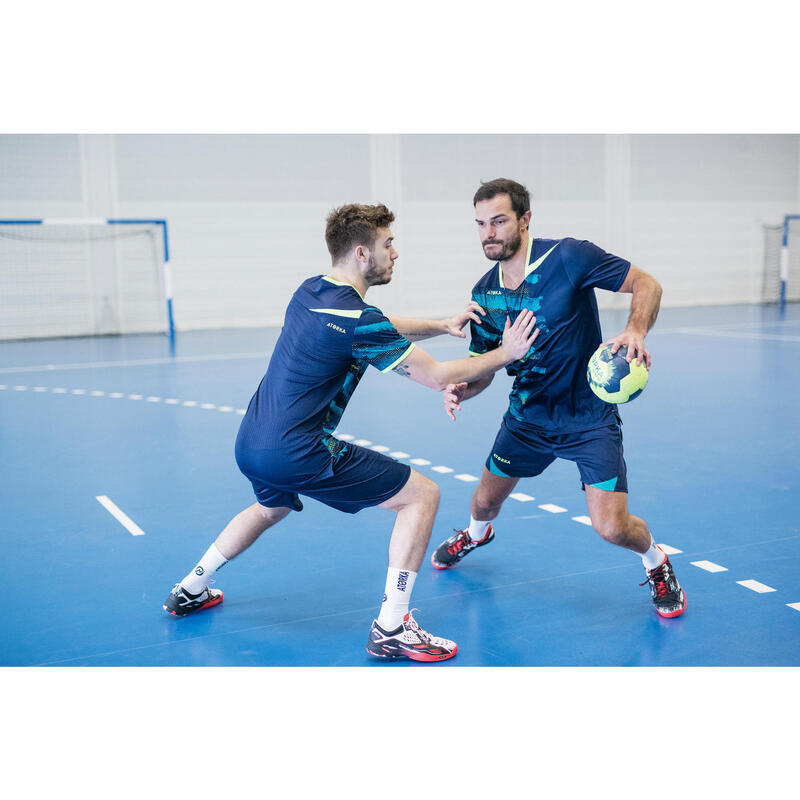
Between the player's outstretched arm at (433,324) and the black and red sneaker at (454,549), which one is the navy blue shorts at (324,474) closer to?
the player's outstretched arm at (433,324)

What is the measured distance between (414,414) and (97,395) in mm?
4134

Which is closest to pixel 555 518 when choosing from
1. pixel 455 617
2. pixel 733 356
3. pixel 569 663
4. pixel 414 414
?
pixel 455 617

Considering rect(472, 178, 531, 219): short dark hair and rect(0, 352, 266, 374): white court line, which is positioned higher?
rect(472, 178, 531, 219): short dark hair

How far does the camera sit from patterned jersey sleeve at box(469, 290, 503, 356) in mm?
4664

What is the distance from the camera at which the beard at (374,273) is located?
12.9 feet

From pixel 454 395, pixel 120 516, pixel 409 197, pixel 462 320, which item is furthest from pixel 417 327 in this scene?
pixel 409 197

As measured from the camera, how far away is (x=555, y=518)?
5.94 meters

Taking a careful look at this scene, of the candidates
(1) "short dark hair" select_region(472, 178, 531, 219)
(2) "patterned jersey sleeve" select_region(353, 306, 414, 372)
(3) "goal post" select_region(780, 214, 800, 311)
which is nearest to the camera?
(2) "patterned jersey sleeve" select_region(353, 306, 414, 372)

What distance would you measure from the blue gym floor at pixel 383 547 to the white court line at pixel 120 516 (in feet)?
0.18

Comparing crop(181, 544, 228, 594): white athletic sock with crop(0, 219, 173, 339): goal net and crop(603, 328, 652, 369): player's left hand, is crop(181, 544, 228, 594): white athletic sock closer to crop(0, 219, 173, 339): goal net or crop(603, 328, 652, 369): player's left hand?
crop(603, 328, 652, 369): player's left hand

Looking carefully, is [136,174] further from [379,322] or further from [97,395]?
[379,322]

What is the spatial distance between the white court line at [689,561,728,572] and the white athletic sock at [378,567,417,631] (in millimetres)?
1846

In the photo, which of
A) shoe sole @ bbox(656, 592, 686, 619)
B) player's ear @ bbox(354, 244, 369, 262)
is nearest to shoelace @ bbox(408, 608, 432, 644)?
shoe sole @ bbox(656, 592, 686, 619)

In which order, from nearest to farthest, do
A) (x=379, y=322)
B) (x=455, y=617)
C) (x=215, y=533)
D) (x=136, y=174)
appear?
(x=379, y=322) → (x=455, y=617) → (x=215, y=533) → (x=136, y=174)
